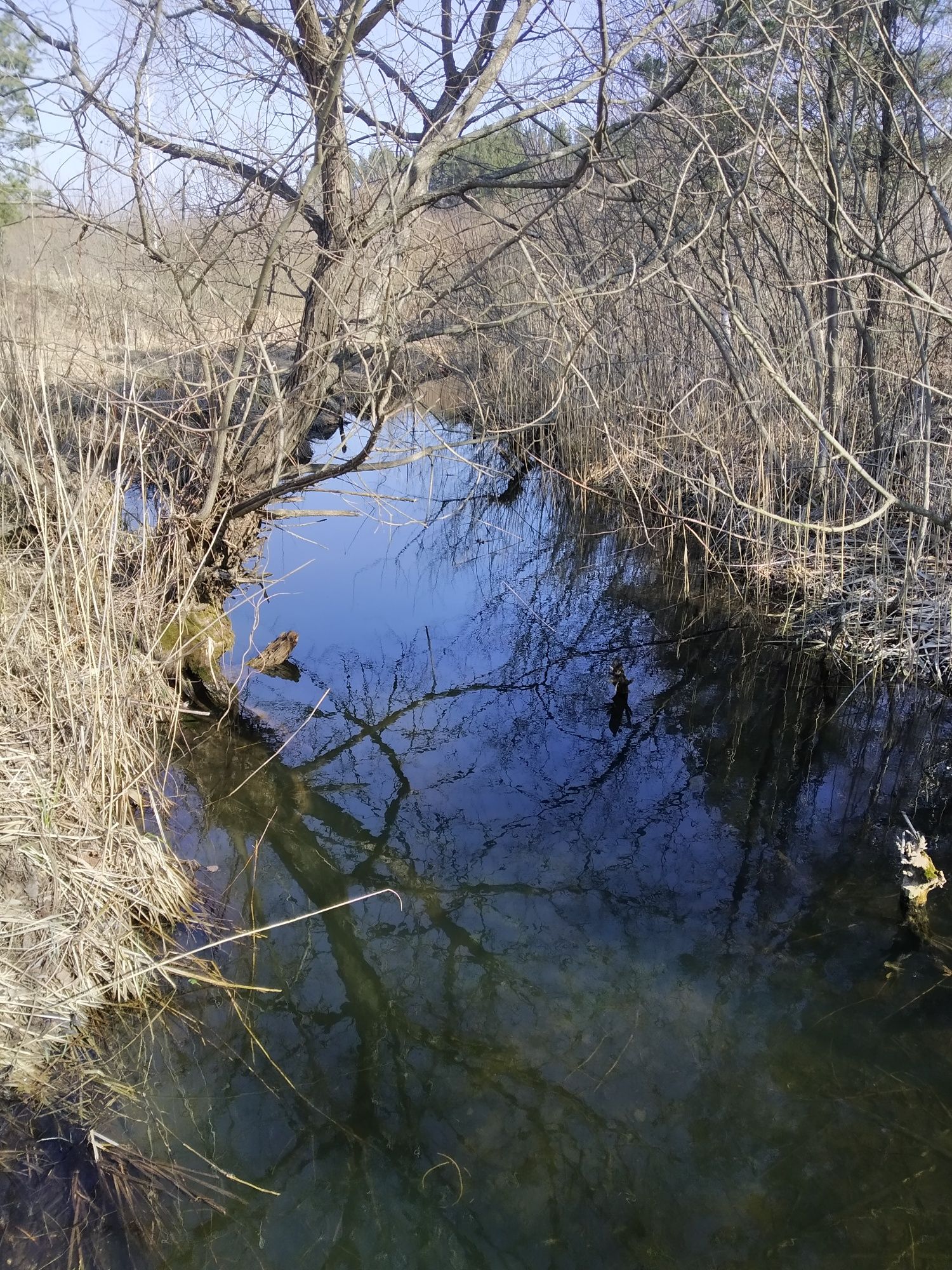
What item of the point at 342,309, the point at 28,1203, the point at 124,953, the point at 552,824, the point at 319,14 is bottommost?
the point at 28,1203

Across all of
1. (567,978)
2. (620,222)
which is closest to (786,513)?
(620,222)

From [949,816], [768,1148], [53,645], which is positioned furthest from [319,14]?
[768,1148]

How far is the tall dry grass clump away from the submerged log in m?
1.41

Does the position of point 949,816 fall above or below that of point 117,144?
below

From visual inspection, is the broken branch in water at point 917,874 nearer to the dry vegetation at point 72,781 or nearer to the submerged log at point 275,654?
the dry vegetation at point 72,781

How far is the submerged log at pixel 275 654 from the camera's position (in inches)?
175

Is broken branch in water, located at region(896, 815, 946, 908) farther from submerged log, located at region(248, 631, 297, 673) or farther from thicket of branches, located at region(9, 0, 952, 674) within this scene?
submerged log, located at region(248, 631, 297, 673)

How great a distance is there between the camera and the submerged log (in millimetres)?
4441

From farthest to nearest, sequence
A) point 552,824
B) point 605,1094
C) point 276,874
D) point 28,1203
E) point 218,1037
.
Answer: point 552,824
point 276,874
point 218,1037
point 605,1094
point 28,1203

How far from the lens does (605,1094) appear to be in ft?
7.08

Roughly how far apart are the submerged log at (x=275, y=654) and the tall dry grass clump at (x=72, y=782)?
4.61 ft

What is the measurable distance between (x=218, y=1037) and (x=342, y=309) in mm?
3009

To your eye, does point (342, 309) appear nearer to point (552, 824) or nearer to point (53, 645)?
point (53, 645)

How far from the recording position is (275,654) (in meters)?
4.47
